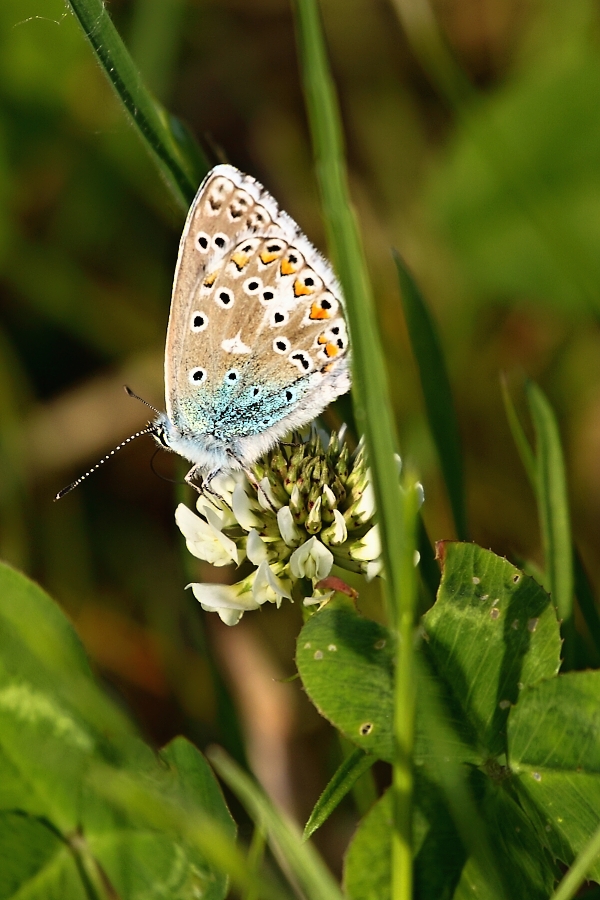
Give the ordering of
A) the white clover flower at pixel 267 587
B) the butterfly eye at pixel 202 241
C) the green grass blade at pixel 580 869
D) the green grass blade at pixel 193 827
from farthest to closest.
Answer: the butterfly eye at pixel 202 241 → the white clover flower at pixel 267 587 → the green grass blade at pixel 580 869 → the green grass blade at pixel 193 827

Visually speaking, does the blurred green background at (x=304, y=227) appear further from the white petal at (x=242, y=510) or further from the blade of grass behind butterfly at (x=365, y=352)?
the blade of grass behind butterfly at (x=365, y=352)

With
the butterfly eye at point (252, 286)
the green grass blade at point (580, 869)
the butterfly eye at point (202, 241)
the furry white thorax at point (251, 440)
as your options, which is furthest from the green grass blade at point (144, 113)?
the green grass blade at point (580, 869)

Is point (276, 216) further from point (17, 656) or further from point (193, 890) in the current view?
point (193, 890)

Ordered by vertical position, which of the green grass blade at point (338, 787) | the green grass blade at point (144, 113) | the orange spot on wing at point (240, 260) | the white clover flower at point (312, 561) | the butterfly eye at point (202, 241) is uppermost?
the green grass blade at point (144, 113)

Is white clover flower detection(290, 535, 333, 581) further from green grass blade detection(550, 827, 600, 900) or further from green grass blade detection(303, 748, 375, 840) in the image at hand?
green grass blade detection(550, 827, 600, 900)

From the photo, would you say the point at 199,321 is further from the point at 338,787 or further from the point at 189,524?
the point at 338,787

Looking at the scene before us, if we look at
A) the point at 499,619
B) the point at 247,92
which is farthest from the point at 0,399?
the point at 499,619

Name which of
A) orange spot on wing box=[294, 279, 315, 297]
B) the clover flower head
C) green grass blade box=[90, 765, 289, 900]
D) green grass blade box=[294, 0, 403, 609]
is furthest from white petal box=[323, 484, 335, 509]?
green grass blade box=[90, 765, 289, 900]
